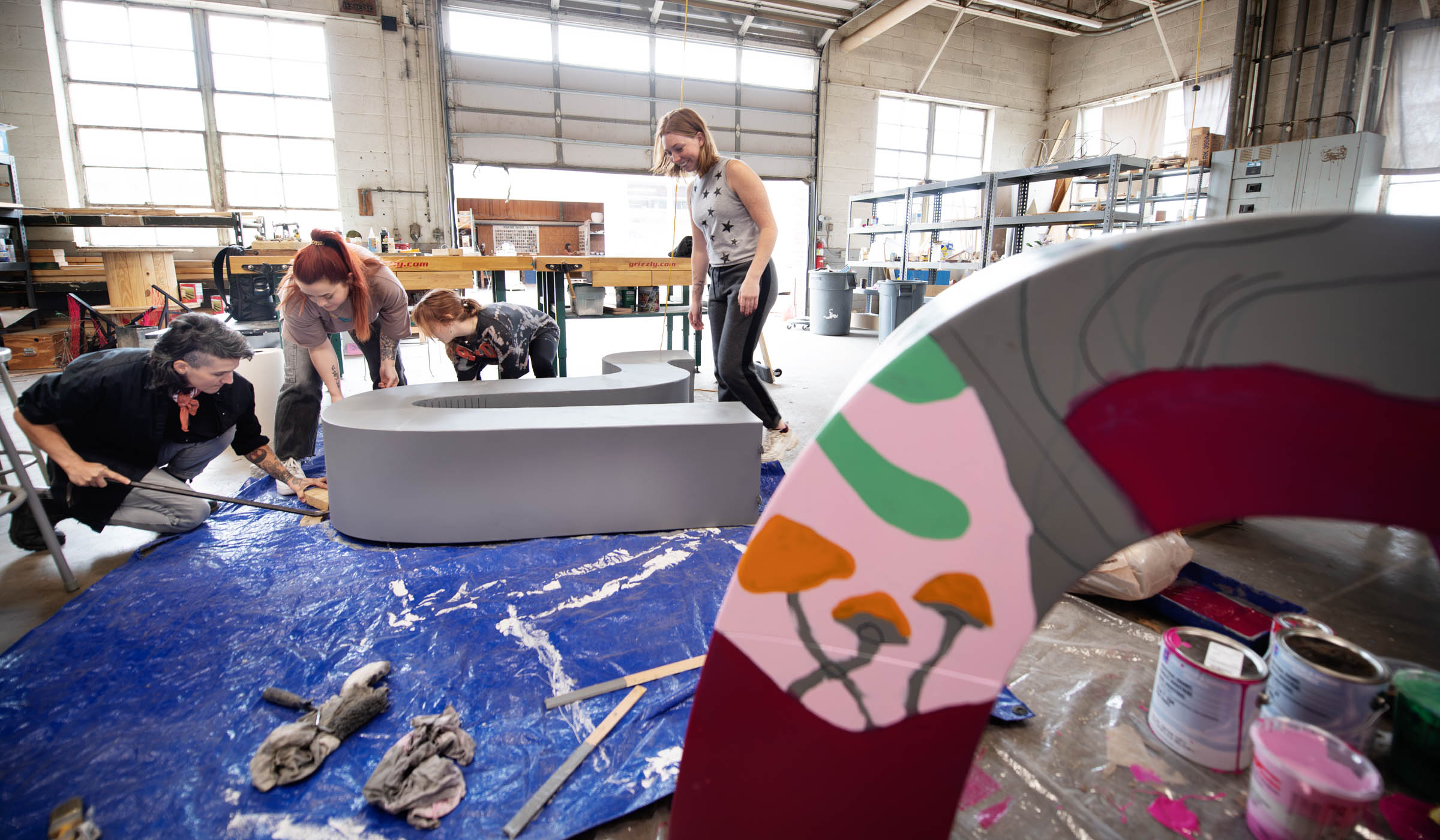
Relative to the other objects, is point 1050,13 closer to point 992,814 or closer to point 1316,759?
point 1316,759

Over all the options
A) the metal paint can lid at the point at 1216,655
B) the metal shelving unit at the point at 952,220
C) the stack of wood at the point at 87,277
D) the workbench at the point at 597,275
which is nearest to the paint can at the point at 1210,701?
the metal paint can lid at the point at 1216,655

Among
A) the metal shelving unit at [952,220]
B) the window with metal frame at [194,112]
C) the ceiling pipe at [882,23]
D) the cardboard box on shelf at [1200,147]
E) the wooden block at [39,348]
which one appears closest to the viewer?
the wooden block at [39,348]

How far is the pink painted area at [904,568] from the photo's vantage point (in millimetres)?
500

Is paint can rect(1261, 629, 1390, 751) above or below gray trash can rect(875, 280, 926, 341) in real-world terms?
below

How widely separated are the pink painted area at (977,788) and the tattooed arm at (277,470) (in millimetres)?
2124

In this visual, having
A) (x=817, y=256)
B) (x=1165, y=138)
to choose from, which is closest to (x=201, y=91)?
(x=817, y=256)

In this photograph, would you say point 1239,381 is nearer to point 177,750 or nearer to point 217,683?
point 177,750

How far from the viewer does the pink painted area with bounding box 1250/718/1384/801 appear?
860 millimetres

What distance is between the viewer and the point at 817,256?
905 centimetres

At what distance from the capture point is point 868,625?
0.54 metres

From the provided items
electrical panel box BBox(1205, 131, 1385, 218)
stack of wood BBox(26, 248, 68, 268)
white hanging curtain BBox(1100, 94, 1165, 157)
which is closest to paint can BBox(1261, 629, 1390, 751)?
electrical panel box BBox(1205, 131, 1385, 218)

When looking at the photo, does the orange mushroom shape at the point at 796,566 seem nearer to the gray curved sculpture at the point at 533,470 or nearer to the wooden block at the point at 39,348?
the gray curved sculpture at the point at 533,470

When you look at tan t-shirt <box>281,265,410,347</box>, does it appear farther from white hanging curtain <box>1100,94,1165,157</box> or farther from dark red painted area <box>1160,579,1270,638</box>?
white hanging curtain <box>1100,94,1165,157</box>

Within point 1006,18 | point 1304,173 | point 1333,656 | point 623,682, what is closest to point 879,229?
point 1006,18
